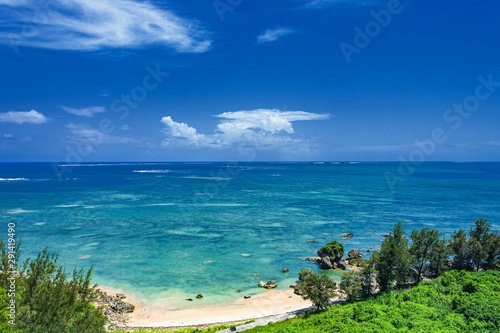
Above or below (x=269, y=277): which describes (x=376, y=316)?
above

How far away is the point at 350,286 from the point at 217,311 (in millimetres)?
19725

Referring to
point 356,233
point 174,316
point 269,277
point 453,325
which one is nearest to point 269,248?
point 269,277

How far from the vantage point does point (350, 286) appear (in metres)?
40.0

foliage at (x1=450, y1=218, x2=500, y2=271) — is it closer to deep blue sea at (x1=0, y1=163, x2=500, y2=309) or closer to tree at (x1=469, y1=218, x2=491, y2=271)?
A: tree at (x1=469, y1=218, x2=491, y2=271)

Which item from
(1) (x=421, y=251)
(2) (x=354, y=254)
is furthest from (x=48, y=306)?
(2) (x=354, y=254)

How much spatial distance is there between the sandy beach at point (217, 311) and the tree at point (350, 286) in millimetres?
7331

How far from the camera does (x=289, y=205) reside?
4872 inches

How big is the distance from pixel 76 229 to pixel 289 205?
78.9 m

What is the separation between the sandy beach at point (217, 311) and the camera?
39625 mm

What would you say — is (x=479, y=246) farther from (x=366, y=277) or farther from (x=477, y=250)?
(x=366, y=277)

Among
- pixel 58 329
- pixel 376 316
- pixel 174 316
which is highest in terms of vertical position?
pixel 58 329

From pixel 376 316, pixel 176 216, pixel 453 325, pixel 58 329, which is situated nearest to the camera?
pixel 58 329

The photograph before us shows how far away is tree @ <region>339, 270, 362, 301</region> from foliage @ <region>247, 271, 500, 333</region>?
3008 mm

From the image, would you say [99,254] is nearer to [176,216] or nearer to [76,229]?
[76,229]
